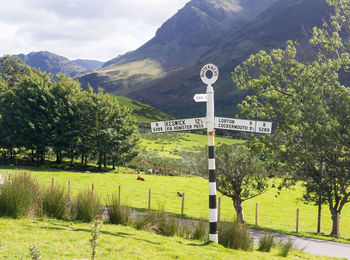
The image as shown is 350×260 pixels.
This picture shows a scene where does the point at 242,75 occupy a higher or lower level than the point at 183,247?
higher

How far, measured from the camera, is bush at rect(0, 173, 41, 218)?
1205 centimetres

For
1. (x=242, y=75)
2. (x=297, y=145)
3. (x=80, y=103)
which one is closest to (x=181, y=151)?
(x=80, y=103)

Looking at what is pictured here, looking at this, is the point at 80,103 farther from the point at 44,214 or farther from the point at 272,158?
the point at 44,214

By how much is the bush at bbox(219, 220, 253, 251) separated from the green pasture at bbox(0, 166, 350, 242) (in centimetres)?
1854

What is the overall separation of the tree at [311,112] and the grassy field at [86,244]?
11660mm

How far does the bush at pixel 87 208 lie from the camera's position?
13250 mm

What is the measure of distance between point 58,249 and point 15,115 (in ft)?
166

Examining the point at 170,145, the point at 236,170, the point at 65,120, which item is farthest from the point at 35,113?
the point at 170,145

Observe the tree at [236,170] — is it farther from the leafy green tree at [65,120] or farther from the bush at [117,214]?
the leafy green tree at [65,120]

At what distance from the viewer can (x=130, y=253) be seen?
8.94 metres

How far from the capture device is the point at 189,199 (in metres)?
41.8

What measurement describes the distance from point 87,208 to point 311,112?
1532 cm

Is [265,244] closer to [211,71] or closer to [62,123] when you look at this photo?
[211,71]

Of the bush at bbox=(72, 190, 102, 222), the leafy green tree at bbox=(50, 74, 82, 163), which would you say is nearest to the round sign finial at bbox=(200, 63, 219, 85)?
the bush at bbox=(72, 190, 102, 222)
